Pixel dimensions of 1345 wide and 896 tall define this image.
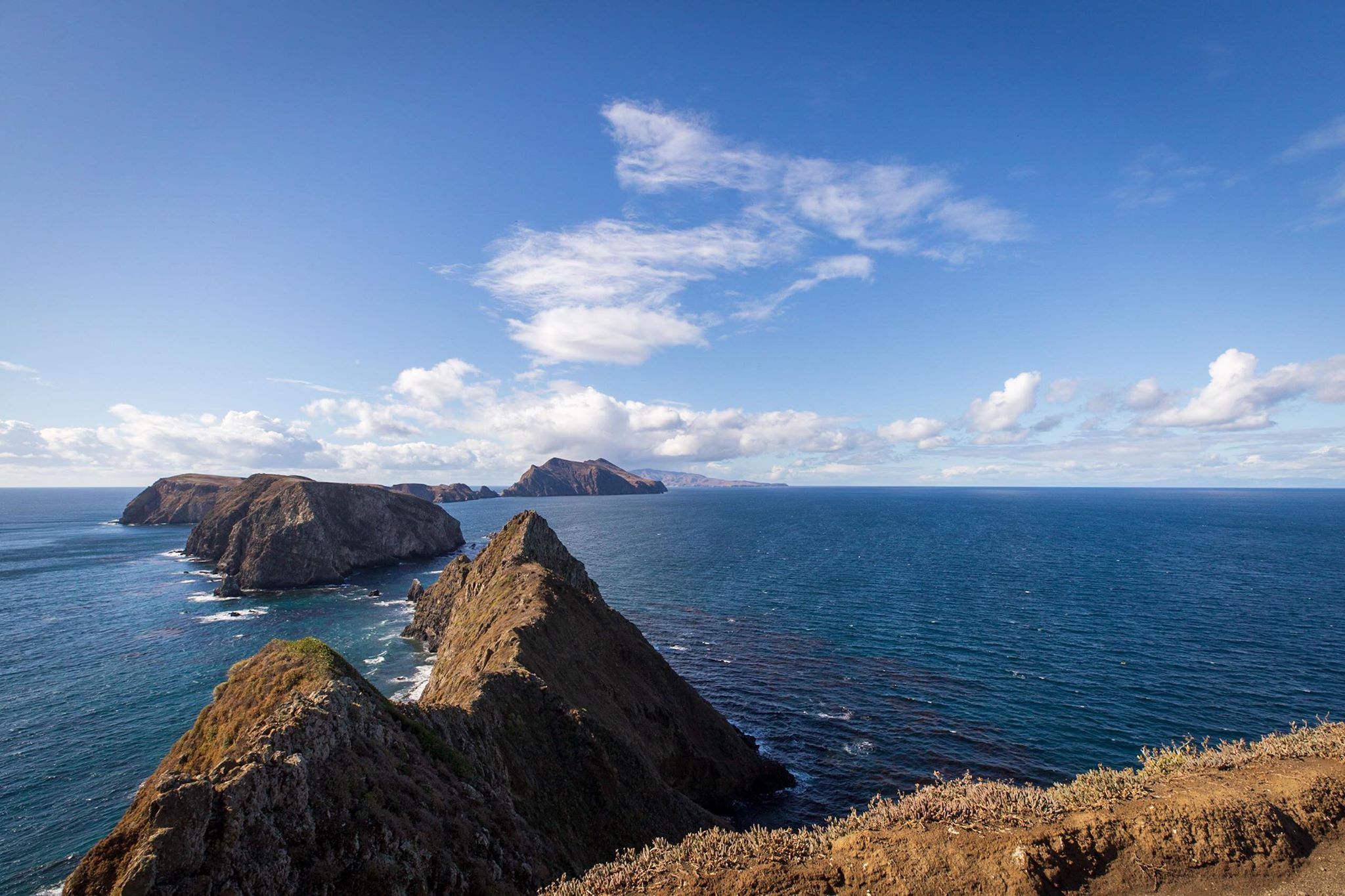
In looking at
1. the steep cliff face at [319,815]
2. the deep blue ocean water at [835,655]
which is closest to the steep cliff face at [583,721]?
the steep cliff face at [319,815]

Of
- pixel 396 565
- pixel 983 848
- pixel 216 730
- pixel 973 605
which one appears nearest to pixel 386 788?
pixel 216 730

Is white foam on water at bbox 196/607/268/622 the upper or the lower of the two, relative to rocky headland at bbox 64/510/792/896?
lower

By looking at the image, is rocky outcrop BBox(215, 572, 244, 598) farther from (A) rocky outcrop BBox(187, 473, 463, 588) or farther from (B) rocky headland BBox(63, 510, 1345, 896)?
(B) rocky headland BBox(63, 510, 1345, 896)

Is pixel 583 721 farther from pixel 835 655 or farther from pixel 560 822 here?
pixel 835 655

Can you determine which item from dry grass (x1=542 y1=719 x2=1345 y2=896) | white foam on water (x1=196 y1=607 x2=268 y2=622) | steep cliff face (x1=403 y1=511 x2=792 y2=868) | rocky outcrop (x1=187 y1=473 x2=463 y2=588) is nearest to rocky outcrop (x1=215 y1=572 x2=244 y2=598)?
rocky outcrop (x1=187 y1=473 x2=463 y2=588)

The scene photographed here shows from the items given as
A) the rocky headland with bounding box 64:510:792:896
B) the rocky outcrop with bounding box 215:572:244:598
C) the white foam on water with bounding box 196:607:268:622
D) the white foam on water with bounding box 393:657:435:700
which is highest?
the rocky headland with bounding box 64:510:792:896

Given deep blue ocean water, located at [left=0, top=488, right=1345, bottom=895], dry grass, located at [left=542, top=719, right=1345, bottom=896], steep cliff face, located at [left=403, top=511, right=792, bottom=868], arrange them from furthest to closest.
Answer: deep blue ocean water, located at [left=0, top=488, right=1345, bottom=895], steep cliff face, located at [left=403, top=511, right=792, bottom=868], dry grass, located at [left=542, top=719, right=1345, bottom=896]

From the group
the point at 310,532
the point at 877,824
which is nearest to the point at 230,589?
the point at 310,532
